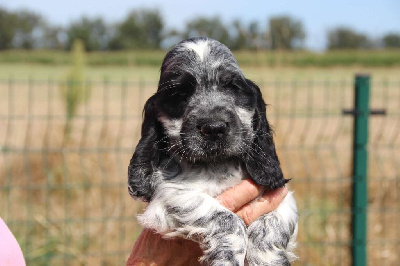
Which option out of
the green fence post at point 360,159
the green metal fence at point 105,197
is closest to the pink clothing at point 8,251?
the green metal fence at point 105,197

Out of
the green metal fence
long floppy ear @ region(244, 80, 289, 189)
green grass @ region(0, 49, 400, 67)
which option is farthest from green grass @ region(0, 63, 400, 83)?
green grass @ region(0, 49, 400, 67)

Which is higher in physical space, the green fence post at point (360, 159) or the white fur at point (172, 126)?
the white fur at point (172, 126)

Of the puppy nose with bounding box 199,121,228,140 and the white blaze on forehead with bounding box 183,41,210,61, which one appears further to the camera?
the white blaze on forehead with bounding box 183,41,210,61

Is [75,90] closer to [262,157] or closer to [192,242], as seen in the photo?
[192,242]

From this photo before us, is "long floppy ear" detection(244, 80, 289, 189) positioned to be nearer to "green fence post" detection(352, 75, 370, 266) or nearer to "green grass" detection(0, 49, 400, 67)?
"green fence post" detection(352, 75, 370, 266)

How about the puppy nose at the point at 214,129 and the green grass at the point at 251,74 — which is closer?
the puppy nose at the point at 214,129

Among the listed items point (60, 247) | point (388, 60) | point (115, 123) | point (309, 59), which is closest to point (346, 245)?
point (60, 247)

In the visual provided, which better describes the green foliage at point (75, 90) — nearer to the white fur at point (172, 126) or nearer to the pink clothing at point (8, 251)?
the white fur at point (172, 126)
